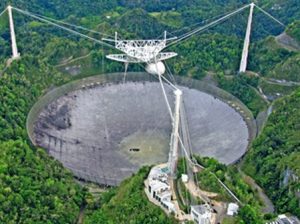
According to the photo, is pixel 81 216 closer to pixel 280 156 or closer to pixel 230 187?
pixel 230 187

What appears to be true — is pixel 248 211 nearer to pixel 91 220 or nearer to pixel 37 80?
pixel 91 220

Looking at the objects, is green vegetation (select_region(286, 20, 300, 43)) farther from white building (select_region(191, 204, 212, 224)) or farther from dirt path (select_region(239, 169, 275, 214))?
white building (select_region(191, 204, 212, 224))

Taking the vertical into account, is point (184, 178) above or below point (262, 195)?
A: above

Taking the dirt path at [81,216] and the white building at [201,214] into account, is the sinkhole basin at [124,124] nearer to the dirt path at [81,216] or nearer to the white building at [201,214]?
the dirt path at [81,216]

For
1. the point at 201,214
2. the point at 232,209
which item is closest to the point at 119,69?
the point at 232,209

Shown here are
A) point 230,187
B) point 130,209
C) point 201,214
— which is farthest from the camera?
point 230,187

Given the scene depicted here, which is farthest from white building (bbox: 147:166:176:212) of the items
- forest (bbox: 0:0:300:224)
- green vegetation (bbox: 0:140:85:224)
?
green vegetation (bbox: 0:140:85:224)

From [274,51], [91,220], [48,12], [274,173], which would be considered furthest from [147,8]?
[91,220]
